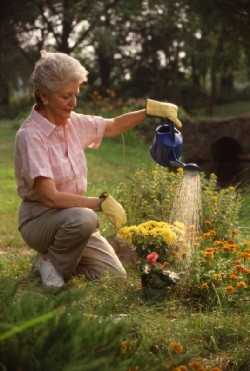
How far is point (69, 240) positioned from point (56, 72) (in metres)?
0.98

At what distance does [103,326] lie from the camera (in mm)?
2391

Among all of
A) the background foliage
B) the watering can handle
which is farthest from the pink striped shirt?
the background foliage

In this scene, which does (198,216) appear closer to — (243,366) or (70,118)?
(70,118)

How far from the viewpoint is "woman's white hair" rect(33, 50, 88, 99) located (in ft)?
12.9

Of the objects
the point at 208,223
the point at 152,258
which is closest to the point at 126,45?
the point at 208,223

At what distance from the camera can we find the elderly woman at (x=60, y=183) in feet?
13.0

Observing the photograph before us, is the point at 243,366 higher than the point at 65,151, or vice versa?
the point at 65,151

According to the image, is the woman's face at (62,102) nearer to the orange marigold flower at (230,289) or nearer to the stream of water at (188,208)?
the stream of water at (188,208)

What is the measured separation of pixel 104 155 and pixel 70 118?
7200 millimetres

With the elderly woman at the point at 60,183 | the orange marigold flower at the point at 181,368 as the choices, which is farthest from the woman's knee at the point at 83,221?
the orange marigold flower at the point at 181,368

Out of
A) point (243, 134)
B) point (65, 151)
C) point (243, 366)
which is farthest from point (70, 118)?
point (243, 134)

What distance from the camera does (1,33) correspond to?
19.2 metres

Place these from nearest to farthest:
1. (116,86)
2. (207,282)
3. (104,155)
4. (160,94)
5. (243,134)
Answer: (207,282) → (104,155) → (243,134) → (160,94) → (116,86)

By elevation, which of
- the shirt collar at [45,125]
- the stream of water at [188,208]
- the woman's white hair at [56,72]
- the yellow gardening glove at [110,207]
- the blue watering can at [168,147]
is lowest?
the stream of water at [188,208]
